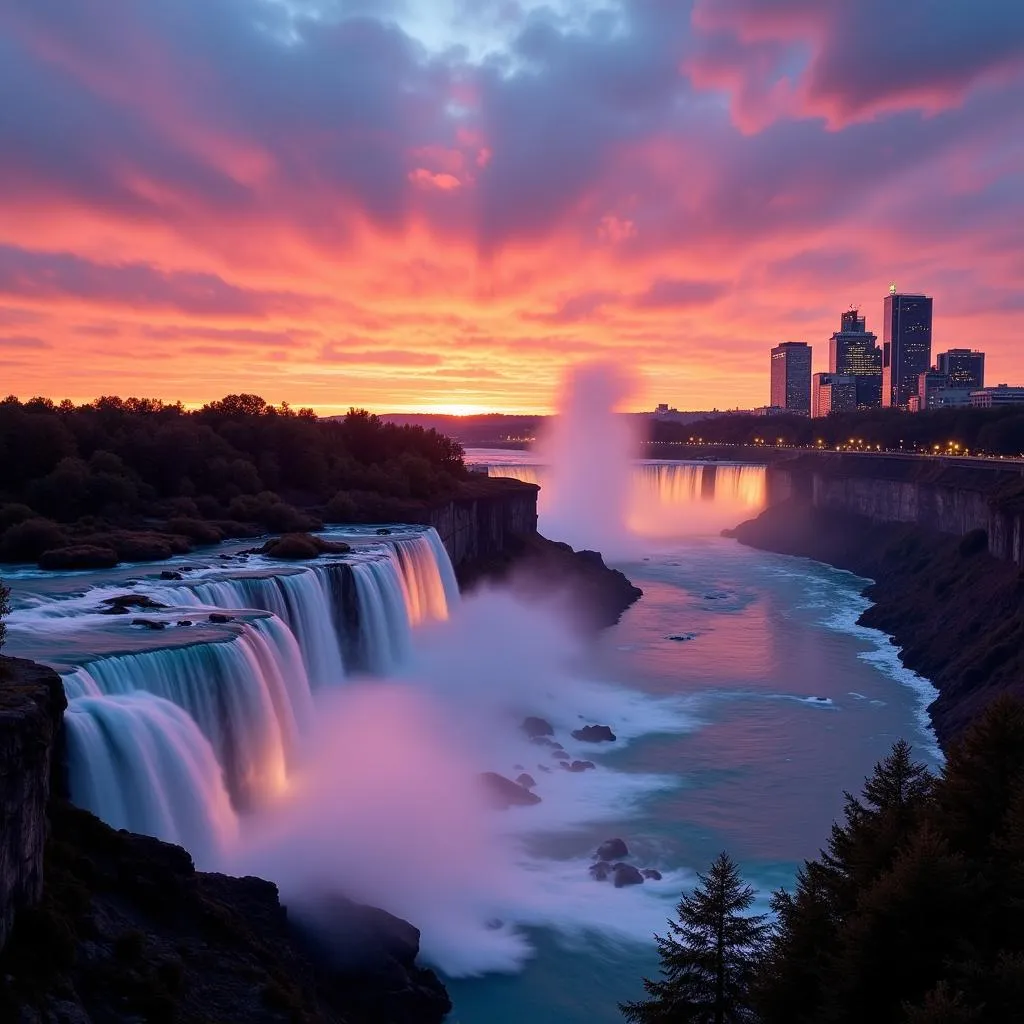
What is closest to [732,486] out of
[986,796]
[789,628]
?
[789,628]

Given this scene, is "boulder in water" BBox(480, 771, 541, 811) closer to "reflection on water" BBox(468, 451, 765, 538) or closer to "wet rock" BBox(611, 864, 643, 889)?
"wet rock" BBox(611, 864, 643, 889)

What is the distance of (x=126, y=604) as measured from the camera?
28.3 meters

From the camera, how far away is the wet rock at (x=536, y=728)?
39.0 meters

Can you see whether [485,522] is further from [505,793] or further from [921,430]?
[921,430]

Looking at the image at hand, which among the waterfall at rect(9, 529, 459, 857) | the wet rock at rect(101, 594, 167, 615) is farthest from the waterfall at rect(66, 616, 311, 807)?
the wet rock at rect(101, 594, 167, 615)

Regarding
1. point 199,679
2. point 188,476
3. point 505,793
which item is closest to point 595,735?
point 505,793

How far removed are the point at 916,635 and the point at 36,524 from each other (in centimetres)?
4683

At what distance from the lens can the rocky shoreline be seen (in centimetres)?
4159

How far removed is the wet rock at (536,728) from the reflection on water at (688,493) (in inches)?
3399

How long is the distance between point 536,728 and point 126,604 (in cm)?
1760

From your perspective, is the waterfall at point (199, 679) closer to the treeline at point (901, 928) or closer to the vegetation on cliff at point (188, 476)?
the vegetation on cliff at point (188, 476)

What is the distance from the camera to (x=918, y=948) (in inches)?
521

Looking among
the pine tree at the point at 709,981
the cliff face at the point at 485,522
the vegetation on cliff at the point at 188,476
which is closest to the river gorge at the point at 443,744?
the vegetation on cliff at the point at 188,476

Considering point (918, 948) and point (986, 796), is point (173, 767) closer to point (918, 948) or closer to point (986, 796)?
point (918, 948)
